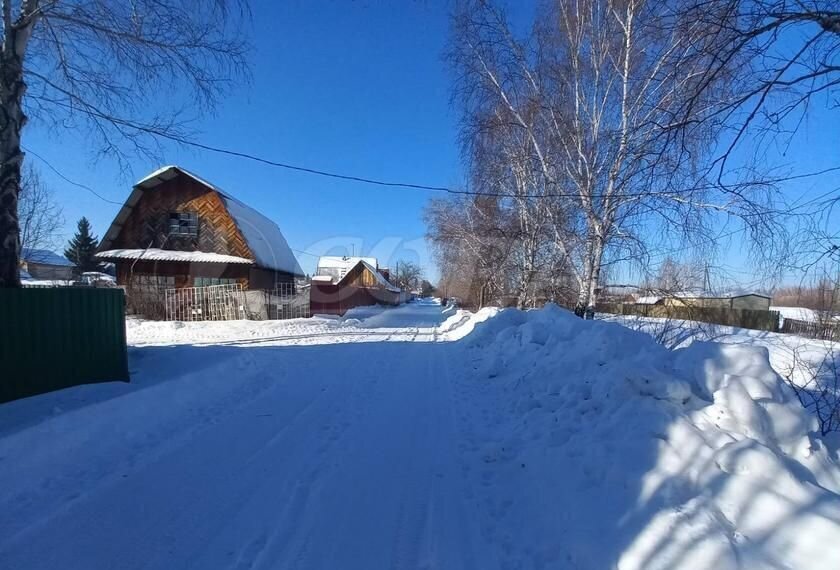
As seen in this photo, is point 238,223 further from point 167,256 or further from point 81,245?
point 81,245

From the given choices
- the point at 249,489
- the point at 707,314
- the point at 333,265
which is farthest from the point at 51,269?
the point at 707,314

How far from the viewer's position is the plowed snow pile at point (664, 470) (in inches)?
82.0

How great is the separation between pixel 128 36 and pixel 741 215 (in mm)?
10228

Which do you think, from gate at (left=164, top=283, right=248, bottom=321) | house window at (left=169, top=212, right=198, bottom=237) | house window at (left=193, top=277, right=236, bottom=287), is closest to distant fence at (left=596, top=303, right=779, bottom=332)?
Result: gate at (left=164, top=283, right=248, bottom=321)

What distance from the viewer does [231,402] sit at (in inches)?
225

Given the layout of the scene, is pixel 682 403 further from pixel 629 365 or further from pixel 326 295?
pixel 326 295

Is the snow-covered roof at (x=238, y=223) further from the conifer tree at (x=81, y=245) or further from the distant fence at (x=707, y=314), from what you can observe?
the conifer tree at (x=81, y=245)

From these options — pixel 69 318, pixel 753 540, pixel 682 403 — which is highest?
pixel 69 318

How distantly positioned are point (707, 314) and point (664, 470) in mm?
10583

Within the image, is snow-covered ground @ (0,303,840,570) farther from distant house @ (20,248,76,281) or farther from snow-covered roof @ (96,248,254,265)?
distant house @ (20,248,76,281)

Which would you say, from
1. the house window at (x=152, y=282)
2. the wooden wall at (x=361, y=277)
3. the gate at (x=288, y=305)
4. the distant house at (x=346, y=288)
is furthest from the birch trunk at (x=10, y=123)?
the wooden wall at (x=361, y=277)

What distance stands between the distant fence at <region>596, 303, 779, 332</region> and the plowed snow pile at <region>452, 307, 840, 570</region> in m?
5.62

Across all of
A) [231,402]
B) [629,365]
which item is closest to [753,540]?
[629,365]

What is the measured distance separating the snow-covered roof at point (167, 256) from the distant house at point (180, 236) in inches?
1.7
